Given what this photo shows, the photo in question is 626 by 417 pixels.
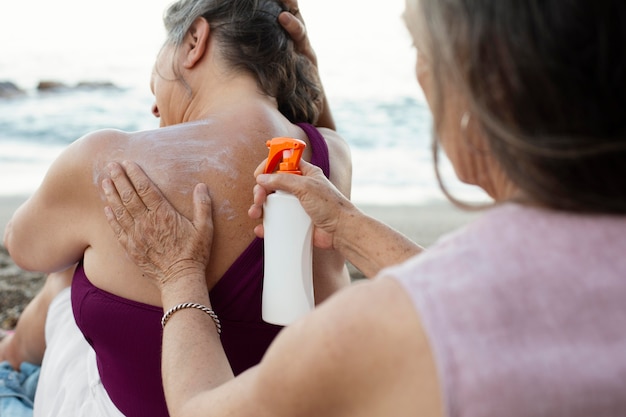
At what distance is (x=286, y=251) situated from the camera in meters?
1.52

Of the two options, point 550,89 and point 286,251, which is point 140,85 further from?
point 550,89

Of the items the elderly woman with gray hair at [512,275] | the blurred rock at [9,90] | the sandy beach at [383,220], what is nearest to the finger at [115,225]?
the elderly woman with gray hair at [512,275]

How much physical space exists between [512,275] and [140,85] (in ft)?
31.9

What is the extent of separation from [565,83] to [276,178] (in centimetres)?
81

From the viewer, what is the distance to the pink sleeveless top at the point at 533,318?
79 centimetres

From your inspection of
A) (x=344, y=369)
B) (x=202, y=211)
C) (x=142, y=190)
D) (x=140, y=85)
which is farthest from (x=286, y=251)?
(x=140, y=85)

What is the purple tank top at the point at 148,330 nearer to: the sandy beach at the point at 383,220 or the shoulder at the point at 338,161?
the shoulder at the point at 338,161

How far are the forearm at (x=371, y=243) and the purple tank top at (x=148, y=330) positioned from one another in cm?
23

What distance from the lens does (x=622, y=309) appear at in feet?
2.68

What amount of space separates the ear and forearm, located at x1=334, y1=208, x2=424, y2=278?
0.65 metres

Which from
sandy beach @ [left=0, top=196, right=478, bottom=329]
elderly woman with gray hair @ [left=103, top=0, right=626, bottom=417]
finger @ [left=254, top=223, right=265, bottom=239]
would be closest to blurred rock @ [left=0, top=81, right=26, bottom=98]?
sandy beach @ [left=0, top=196, right=478, bottom=329]

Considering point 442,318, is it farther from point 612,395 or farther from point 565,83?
point 565,83

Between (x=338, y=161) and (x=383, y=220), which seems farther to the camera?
(x=383, y=220)

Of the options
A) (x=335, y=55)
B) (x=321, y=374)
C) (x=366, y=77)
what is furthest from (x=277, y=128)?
(x=335, y=55)
